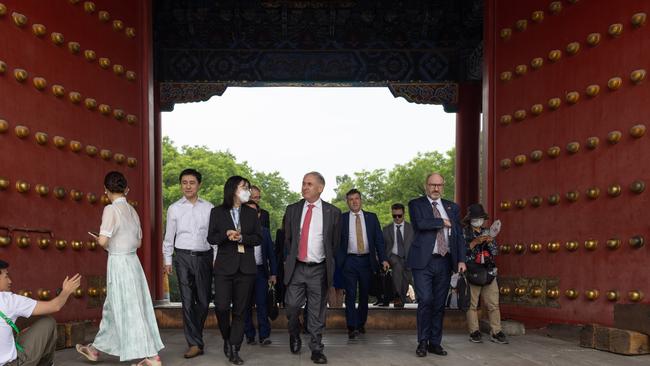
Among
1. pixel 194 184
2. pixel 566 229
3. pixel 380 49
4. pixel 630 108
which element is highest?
pixel 380 49

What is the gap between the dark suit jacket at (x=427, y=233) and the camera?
245 inches

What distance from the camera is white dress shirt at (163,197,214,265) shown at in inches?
239

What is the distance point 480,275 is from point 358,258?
4.43ft

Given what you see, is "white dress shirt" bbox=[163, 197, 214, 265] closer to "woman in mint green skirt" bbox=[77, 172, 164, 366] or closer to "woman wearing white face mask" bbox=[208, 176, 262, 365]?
"woman wearing white face mask" bbox=[208, 176, 262, 365]

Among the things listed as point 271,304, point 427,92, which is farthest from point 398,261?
point 271,304

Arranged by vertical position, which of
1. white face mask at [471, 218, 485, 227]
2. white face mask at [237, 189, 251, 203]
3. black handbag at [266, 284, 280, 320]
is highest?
white face mask at [237, 189, 251, 203]

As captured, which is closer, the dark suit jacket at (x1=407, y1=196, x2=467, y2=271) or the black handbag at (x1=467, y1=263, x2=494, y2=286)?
the dark suit jacket at (x1=407, y1=196, x2=467, y2=271)

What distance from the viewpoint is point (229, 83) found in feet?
36.1

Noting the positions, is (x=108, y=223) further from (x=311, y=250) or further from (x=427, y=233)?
(x=427, y=233)

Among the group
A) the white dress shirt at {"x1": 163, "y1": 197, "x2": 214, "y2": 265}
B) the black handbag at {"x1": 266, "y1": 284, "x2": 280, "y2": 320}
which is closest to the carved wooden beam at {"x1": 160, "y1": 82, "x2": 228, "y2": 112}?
the black handbag at {"x1": 266, "y1": 284, "x2": 280, "y2": 320}

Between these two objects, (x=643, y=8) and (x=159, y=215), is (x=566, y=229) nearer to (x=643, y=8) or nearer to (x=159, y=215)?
(x=643, y=8)

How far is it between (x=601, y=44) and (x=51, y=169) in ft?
16.8

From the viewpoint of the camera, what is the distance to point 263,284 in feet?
23.7

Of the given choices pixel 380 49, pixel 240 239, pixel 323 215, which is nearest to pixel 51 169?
pixel 240 239
